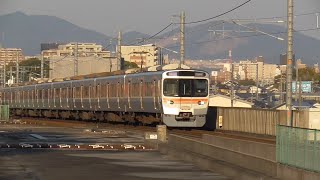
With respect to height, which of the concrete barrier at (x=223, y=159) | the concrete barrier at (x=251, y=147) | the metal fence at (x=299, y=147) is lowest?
the concrete barrier at (x=223, y=159)

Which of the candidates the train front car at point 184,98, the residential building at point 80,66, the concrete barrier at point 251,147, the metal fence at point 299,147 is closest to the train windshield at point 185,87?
the train front car at point 184,98

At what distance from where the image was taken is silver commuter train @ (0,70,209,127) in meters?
43.3

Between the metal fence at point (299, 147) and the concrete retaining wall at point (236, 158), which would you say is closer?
the metal fence at point (299, 147)

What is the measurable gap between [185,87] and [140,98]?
391cm

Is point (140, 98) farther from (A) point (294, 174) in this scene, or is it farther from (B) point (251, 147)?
(A) point (294, 174)

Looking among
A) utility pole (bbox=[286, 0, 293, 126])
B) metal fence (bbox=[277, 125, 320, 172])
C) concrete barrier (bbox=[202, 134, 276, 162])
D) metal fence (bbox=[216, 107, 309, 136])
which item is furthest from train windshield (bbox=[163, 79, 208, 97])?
metal fence (bbox=[277, 125, 320, 172])

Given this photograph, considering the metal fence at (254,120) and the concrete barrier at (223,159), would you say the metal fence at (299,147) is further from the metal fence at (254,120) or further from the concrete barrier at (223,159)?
the metal fence at (254,120)

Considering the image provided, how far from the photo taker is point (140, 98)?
46.8m

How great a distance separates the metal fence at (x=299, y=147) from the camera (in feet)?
54.3

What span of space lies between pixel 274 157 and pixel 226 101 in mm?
85814

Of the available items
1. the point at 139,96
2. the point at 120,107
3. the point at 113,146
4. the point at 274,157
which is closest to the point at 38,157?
the point at 113,146

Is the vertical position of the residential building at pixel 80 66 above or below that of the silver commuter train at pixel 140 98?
above

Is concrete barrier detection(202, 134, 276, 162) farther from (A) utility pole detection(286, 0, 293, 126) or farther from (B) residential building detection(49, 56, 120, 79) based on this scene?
(B) residential building detection(49, 56, 120, 79)

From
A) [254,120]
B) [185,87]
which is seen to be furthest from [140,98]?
[254,120]
